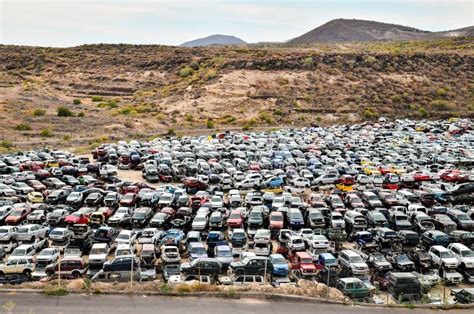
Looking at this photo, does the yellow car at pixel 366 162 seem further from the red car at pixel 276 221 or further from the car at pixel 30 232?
the car at pixel 30 232

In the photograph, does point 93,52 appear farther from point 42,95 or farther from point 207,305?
point 207,305

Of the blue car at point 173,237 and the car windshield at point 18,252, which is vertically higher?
the car windshield at point 18,252

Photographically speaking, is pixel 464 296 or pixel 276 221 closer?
pixel 464 296

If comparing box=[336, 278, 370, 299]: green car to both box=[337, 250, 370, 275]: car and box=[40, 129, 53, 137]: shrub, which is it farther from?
box=[40, 129, 53, 137]: shrub

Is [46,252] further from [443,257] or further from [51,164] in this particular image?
[51,164]

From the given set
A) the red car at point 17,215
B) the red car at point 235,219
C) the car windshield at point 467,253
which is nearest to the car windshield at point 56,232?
the red car at point 17,215

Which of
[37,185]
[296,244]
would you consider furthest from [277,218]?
[37,185]

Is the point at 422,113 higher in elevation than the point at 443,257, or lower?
higher

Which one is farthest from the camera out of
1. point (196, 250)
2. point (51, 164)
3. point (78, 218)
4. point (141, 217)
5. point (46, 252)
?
point (51, 164)
